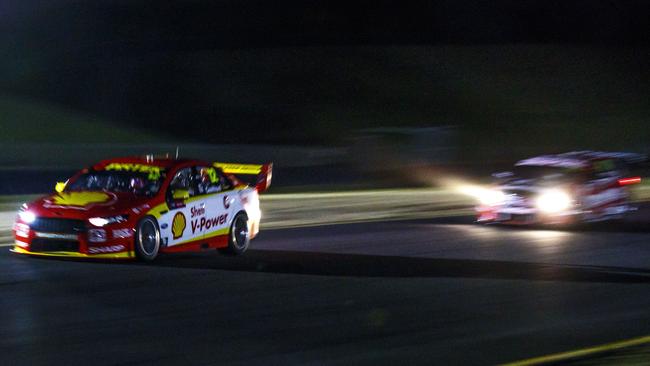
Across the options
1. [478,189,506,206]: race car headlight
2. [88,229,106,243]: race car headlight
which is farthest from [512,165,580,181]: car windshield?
[88,229,106,243]: race car headlight

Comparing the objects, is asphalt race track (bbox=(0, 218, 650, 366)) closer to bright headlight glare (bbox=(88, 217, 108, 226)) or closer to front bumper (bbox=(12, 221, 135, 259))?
front bumper (bbox=(12, 221, 135, 259))

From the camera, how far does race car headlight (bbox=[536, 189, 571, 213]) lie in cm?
1947

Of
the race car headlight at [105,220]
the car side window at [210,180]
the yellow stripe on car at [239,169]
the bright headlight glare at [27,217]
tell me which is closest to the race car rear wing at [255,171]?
the yellow stripe on car at [239,169]

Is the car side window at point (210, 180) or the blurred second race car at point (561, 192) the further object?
the blurred second race car at point (561, 192)

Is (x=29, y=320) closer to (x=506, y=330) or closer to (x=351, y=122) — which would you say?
(x=506, y=330)

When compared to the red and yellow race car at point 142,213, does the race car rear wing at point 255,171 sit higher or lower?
higher

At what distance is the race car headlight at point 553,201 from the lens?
63.9 ft

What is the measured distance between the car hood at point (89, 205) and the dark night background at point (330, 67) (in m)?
34.1

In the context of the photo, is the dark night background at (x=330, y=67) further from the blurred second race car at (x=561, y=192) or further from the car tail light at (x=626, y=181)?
the blurred second race car at (x=561, y=192)

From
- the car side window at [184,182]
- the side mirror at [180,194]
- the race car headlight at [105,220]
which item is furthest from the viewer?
the car side window at [184,182]

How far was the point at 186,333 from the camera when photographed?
9281 millimetres

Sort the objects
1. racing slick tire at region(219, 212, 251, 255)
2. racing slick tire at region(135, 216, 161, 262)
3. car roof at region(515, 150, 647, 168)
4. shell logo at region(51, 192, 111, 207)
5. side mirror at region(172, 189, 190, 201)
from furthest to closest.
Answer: car roof at region(515, 150, 647, 168) → racing slick tire at region(219, 212, 251, 255) → side mirror at region(172, 189, 190, 201) → shell logo at region(51, 192, 111, 207) → racing slick tire at region(135, 216, 161, 262)

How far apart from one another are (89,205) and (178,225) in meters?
1.13

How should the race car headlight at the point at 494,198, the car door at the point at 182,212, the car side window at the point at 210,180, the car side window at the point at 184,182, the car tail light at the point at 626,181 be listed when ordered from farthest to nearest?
the car tail light at the point at 626,181 < the race car headlight at the point at 494,198 < the car side window at the point at 210,180 < the car side window at the point at 184,182 < the car door at the point at 182,212
